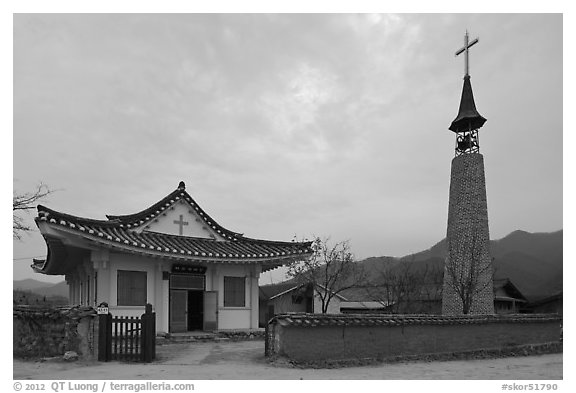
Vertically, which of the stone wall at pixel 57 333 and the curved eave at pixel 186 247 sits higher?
the curved eave at pixel 186 247

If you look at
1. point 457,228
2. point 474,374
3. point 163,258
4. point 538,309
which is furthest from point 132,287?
point 538,309

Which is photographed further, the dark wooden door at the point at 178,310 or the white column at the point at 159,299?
the dark wooden door at the point at 178,310

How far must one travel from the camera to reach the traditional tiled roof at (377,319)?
40.1ft

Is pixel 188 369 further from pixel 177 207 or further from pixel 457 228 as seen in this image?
pixel 457 228

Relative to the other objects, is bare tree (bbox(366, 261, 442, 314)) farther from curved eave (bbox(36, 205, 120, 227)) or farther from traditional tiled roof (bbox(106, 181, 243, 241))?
curved eave (bbox(36, 205, 120, 227))

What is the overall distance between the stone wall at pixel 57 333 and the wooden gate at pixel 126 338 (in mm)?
183

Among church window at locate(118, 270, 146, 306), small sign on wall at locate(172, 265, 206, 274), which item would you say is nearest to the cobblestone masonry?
small sign on wall at locate(172, 265, 206, 274)

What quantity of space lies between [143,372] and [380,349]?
6036mm

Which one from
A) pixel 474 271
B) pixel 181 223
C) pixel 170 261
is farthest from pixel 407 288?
pixel 170 261

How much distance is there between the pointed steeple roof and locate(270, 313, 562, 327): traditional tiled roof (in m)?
11.9

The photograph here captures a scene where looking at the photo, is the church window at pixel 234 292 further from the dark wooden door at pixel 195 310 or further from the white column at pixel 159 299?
the white column at pixel 159 299

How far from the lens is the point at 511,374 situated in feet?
40.4

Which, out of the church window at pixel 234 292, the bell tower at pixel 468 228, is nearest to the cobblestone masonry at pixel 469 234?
the bell tower at pixel 468 228

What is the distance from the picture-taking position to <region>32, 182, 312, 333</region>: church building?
16578mm
